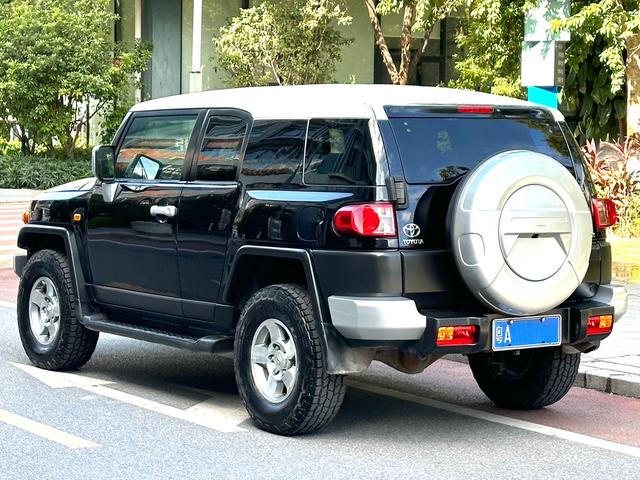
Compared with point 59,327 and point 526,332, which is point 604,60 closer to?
point 59,327

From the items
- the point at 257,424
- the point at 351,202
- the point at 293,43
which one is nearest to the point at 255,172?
the point at 351,202

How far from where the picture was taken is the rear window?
6.83 meters

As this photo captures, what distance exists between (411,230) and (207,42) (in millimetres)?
31469

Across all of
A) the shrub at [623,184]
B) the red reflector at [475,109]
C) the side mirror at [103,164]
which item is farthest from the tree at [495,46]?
the red reflector at [475,109]

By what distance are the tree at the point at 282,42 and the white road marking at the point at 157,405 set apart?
24.8 meters

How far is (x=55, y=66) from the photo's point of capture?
1312 inches

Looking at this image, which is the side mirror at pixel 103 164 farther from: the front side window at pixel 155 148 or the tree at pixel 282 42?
the tree at pixel 282 42

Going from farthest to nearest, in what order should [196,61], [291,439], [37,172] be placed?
1. [37,172]
2. [196,61]
3. [291,439]

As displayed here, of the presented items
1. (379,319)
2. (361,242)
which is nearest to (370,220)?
(361,242)

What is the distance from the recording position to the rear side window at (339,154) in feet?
22.2

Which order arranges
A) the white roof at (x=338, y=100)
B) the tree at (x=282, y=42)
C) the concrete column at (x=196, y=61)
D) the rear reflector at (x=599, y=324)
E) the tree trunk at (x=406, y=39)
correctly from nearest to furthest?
the white roof at (x=338, y=100), the rear reflector at (x=599, y=324), the concrete column at (x=196, y=61), the tree trunk at (x=406, y=39), the tree at (x=282, y=42)

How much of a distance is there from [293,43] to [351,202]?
2779cm

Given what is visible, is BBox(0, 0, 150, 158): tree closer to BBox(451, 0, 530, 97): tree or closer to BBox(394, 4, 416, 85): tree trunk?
BBox(394, 4, 416, 85): tree trunk

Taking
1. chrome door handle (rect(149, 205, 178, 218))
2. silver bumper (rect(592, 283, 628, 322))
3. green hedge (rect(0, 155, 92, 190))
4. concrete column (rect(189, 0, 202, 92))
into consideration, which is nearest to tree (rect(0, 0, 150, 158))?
green hedge (rect(0, 155, 92, 190))
